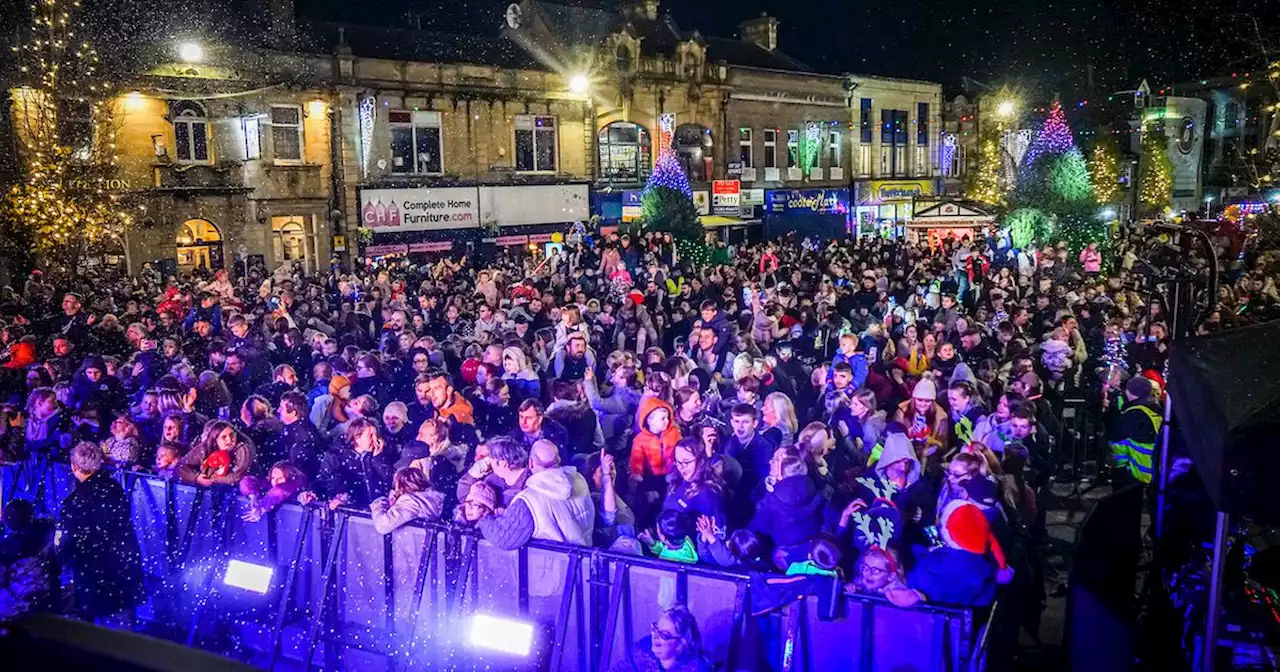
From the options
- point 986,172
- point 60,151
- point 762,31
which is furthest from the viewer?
point 986,172

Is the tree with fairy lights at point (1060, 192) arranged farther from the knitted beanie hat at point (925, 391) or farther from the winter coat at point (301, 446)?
the winter coat at point (301, 446)

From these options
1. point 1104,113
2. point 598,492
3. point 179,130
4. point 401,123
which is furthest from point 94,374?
point 1104,113

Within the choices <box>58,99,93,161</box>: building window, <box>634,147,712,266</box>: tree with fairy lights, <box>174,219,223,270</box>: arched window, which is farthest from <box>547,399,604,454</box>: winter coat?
<box>174,219,223,270</box>: arched window

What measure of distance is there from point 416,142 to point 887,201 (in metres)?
23.6

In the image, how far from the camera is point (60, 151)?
17.4 metres

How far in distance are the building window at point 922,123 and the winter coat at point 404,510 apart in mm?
42305

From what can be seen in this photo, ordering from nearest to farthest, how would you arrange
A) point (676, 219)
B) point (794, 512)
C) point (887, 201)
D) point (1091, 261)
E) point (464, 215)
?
point (794, 512) < point (1091, 261) < point (676, 219) < point (464, 215) < point (887, 201)

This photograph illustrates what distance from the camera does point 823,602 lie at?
4.88 metres

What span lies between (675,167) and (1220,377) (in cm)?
2077

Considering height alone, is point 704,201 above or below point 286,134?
below

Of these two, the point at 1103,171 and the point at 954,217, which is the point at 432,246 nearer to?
the point at 954,217

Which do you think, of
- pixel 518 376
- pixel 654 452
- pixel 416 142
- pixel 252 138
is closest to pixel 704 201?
pixel 416 142

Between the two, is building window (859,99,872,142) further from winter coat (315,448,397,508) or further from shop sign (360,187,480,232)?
winter coat (315,448,397,508)

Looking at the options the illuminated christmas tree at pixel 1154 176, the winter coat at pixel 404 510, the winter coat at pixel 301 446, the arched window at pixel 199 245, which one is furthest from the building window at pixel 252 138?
the illuminated christmas tree at pixel 1154 176
